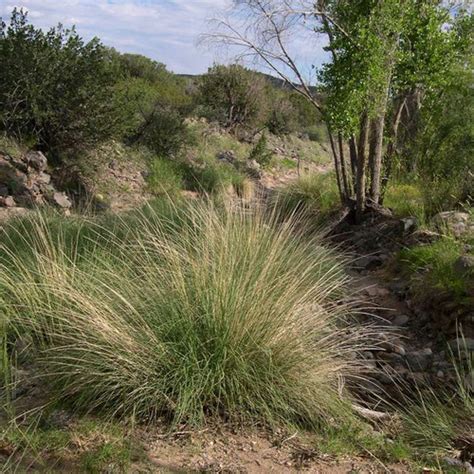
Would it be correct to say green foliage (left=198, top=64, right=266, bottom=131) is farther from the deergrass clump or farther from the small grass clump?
the deergrass clump

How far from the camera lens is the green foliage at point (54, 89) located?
33.3 feet

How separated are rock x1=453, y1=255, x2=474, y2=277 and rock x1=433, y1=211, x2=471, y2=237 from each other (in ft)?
3.95

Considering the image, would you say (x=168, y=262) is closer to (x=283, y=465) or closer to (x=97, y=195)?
(x=283, y=465)

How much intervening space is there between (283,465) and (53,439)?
1109 millimetres

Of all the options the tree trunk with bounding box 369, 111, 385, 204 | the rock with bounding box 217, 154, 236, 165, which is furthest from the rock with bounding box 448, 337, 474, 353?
the rock with bounding box 217, 154, 236, 165

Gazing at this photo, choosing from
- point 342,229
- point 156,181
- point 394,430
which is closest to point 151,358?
point 394,430

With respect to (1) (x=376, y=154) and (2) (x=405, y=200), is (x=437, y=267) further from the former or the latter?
(2) (x=405, y=200)

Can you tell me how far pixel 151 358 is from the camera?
3264 mm

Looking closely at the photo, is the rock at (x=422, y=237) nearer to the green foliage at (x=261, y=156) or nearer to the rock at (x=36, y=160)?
the rock at (x=36, y=160)

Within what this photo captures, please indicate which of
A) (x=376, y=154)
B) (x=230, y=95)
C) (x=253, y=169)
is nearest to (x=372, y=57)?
(x=376, y=154)

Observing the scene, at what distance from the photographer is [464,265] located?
5.47 meters

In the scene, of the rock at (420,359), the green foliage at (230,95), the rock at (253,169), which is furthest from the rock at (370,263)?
the green foliage at (230,95)

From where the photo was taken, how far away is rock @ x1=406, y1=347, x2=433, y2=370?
476cm

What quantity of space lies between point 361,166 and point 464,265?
354 centimetres
